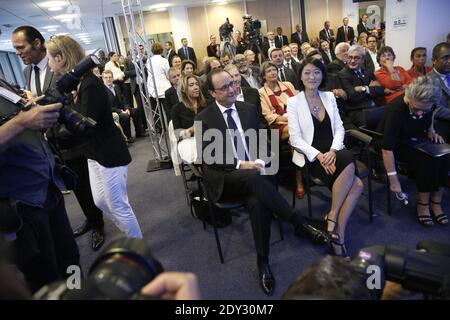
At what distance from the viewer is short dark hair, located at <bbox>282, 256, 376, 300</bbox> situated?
48cm

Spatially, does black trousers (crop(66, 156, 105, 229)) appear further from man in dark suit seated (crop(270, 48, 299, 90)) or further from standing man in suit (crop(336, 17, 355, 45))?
standing man in suit (crop(336, 17, 355, 45))

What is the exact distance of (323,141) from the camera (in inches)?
92.4

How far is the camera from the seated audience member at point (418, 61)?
3.24 m

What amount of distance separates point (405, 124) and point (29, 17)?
971cm

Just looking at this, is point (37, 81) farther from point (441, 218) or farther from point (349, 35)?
point (349, 35)

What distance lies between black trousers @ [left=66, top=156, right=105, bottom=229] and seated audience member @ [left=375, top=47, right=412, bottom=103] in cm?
304

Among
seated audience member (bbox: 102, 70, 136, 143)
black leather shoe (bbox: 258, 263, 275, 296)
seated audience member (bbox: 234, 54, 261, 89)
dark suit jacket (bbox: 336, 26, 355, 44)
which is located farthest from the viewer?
dark suit jacket (bbox: 336, 26, 355, 44)

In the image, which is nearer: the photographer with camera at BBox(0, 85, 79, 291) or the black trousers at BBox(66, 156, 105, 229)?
the photographer with camera at BBox(0, 85, 79, 291)

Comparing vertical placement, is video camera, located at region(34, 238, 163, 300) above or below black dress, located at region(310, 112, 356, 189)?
above

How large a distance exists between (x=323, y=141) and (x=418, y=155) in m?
0.68

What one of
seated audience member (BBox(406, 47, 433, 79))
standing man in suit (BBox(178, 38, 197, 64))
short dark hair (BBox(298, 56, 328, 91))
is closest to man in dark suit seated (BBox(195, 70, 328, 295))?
short dark hair (BBox(298, 56, 328, 91))

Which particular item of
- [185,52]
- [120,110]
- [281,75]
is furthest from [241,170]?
[185,52]

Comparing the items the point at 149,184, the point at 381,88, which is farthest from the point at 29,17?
the point at 381,88
